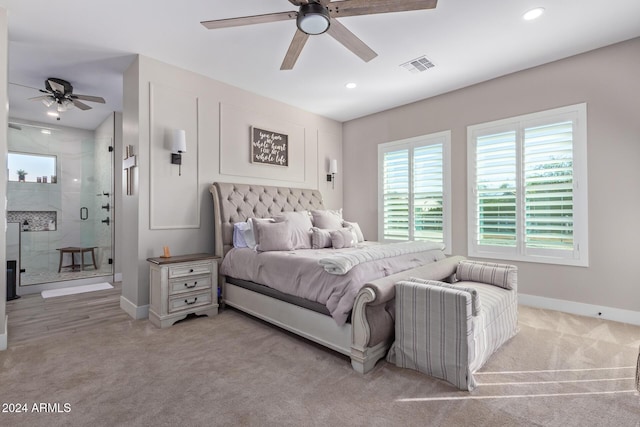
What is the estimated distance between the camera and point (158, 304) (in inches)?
121

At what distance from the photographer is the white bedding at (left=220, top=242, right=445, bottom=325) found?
2254mm

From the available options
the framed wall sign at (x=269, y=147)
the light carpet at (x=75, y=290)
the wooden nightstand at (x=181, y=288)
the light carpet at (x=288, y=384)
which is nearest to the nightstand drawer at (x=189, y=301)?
the wooden nightstand at (x=181, y=288)

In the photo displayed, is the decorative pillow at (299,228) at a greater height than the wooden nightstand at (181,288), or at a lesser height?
greater

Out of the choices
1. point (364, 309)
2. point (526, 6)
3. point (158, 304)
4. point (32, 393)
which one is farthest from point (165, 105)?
point (526, 6)

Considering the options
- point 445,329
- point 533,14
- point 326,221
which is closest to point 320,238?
point 326,221

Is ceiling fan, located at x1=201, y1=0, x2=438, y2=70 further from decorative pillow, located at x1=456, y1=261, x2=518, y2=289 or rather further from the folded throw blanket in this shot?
decorative pillow, located at x1=456, y1=261, x2=518, y2=289

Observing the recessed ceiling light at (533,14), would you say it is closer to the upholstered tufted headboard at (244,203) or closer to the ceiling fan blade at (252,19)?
the ceiling fan blade at (252,19)

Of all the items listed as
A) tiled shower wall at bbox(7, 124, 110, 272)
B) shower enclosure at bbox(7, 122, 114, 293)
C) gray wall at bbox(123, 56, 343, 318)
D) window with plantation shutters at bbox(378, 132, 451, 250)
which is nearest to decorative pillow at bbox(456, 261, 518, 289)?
window with plantation shutters at bbox(378, 132, 451, 250)

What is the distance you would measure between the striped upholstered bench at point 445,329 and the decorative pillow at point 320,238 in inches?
55.8

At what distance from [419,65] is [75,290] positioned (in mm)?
5645

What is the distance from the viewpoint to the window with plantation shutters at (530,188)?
335 centimetres

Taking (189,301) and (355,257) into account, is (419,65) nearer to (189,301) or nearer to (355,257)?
(355,257)

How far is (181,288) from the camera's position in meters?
3.17

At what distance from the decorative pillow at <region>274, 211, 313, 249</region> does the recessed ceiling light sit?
2.88 m
